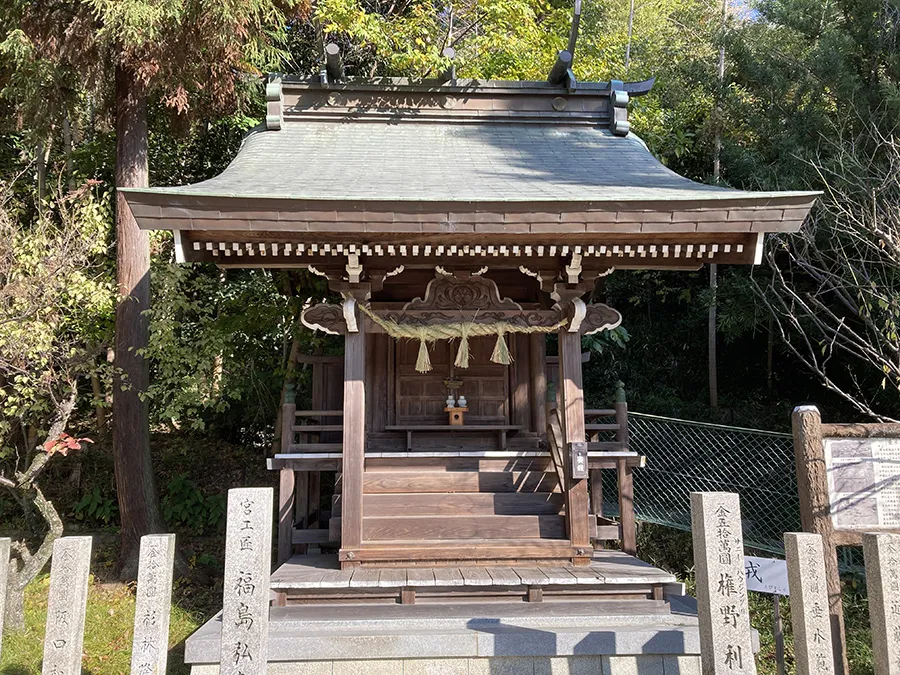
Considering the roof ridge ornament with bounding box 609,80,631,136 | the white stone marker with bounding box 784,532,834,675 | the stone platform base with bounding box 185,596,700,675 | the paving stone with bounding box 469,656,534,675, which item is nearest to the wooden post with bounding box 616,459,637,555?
the stone platform base with bounding box 185,596,700,675

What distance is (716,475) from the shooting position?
24.2 feet

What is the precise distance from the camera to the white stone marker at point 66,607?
3.39m

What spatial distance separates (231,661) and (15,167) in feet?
31.6

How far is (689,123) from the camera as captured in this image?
1219 centimetres

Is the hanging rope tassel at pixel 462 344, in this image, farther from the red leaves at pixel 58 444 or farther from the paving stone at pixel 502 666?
the red leaves at pixel 58 444

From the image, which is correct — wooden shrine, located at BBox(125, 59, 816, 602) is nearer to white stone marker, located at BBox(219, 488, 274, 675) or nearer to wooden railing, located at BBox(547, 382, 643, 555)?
wooden railing, located at BBox(547, 382, 643, 555)

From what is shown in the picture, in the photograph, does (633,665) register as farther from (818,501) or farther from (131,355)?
(131,355)

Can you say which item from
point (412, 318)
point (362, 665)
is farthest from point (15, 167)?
point (362, 665)

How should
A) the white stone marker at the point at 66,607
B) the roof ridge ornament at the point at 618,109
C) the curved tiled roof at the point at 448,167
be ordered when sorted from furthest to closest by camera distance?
1. the roof ridge ornament at the point at 618,109
2. the curved tiled roof at the point at 448,167
3. the white stone marker at the point at 66,607

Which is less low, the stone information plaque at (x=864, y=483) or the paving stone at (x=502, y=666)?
the stone information plaque at (x=864, y=483)

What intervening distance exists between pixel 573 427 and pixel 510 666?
2022 millimetres

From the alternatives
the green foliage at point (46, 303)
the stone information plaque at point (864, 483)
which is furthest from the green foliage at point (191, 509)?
the stone information plaque at point (864, 483)

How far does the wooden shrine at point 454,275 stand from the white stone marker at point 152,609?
4.47 feet

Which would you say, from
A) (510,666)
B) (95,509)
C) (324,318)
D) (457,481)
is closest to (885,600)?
(510,666)
